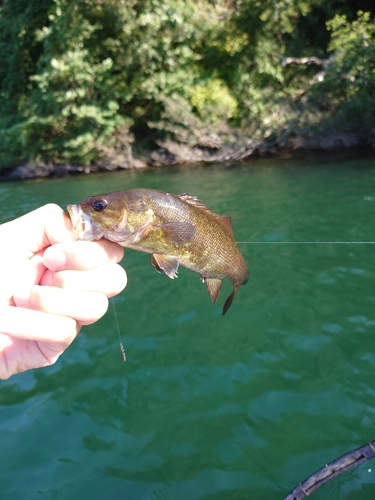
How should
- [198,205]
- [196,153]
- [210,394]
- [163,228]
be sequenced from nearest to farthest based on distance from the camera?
[163,228] → [198,205] → [210,394] → [196,153]

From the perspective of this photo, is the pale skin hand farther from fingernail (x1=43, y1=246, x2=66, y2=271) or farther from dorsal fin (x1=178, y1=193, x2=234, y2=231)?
dorsal fin (x1=178, y1=193, x2=234, y2=231)

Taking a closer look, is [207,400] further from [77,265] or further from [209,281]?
[77,265]

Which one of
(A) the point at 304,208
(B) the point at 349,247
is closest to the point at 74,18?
(A) the point at 304,208

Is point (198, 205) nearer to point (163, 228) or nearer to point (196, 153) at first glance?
point (163, 228)

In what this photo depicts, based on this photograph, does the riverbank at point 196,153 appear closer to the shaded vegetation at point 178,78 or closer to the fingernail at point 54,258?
the shaded vegetation at point 178,78

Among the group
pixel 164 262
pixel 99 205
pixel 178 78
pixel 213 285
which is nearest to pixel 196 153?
pixel 178 78

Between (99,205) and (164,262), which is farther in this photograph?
(164,262)

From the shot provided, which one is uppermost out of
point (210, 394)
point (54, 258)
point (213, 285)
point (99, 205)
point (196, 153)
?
point (99, 205)
